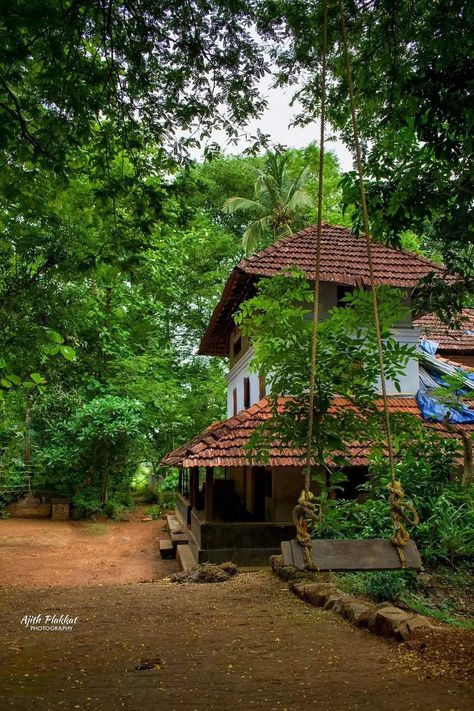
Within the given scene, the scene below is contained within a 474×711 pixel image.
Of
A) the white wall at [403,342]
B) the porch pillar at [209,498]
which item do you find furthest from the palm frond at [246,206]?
the porch pillar at [209,498]

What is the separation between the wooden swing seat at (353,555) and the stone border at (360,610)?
2.87ft

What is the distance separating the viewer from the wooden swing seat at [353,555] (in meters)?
3.62

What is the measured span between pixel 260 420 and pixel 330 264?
3466 millimetres

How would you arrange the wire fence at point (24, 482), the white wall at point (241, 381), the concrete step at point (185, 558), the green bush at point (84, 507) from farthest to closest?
the wire fence at point (24, 482), the green bush at point (84, 507), the white wall at point (241, 381), the concrete step at point (185, 558)

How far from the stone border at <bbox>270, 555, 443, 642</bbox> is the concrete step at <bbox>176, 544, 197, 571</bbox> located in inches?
146

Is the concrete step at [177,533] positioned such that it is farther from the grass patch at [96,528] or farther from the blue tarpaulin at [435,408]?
the blue tarpaulin at [435,408]

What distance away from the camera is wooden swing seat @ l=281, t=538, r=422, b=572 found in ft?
11.9

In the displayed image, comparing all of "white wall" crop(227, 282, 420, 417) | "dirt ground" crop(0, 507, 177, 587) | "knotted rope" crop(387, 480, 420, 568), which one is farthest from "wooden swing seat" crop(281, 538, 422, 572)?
"dirt ground" crop(0, 507, 177, 587)

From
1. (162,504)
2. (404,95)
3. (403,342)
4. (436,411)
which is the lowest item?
(162,504)

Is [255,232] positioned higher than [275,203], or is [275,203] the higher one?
[275,203]

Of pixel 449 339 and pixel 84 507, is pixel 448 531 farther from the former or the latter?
pixel 84 507

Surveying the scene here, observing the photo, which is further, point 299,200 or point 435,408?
point 299,200

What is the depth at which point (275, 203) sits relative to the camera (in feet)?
70.6

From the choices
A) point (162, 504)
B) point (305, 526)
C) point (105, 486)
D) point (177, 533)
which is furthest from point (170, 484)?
point (305, 526)
